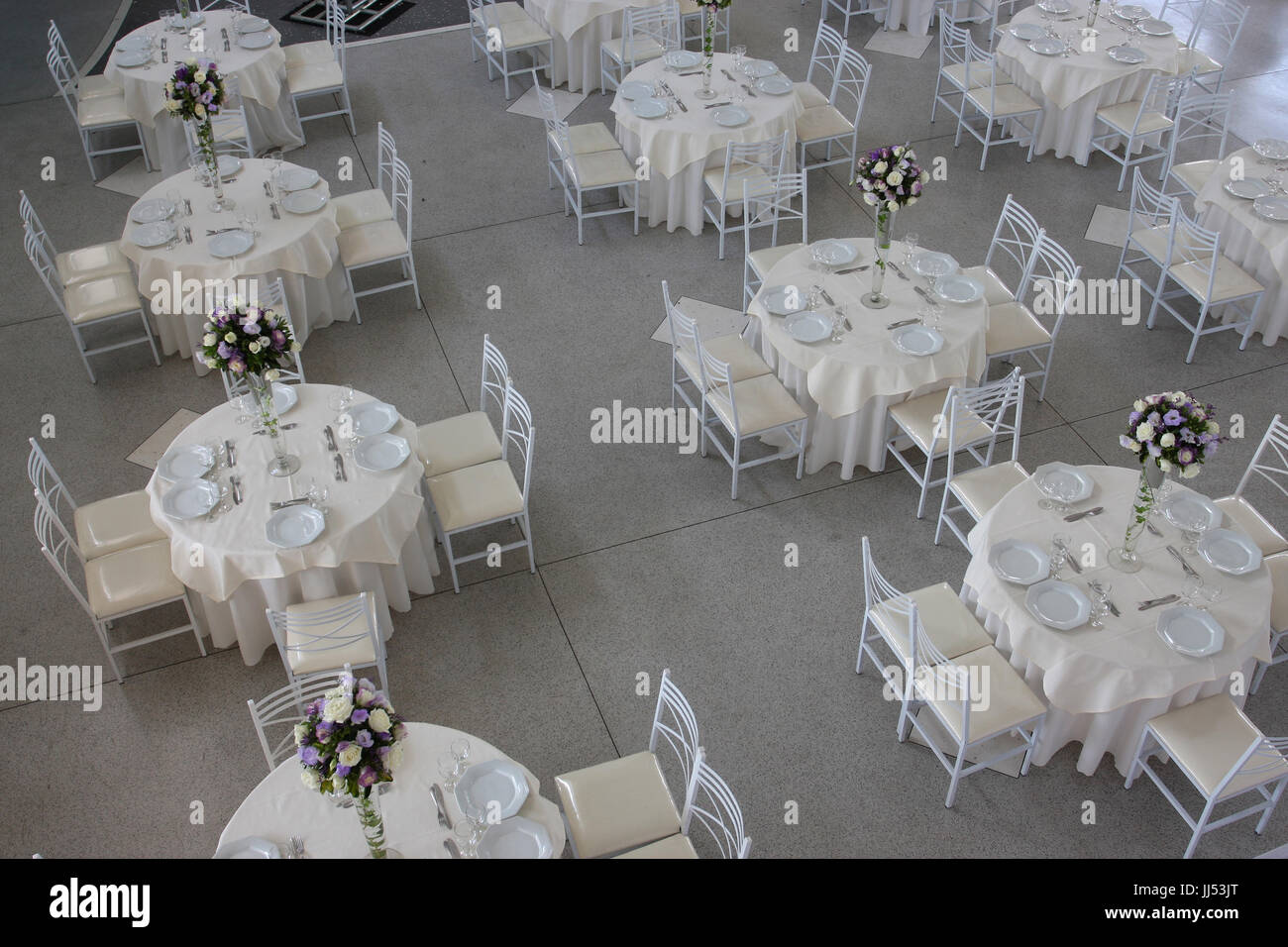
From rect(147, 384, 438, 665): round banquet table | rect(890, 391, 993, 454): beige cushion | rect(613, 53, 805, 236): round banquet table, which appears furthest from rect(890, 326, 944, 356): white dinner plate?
rect(147, 384, 438, 665): round banquet table

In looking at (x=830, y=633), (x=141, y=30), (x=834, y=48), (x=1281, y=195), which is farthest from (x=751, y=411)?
(x=141, y=30)

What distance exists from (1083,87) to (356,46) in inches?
274

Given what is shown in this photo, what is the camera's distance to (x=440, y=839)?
4.38 metres

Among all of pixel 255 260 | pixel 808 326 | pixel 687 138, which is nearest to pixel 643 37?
pixel 687 138

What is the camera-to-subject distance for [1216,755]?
195 inches

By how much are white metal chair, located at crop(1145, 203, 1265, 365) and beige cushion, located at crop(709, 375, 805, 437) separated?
293 centimetres

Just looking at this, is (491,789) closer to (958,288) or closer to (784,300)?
(784,300)

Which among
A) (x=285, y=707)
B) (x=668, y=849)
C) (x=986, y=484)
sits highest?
(x=986, y=484)

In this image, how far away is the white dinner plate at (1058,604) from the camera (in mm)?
5113

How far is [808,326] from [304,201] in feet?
11.9

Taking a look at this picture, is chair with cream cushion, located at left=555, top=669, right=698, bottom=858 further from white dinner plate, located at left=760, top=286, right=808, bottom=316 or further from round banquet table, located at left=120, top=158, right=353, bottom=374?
round banquet table, located at left=120, top=158, right=353, bottom=374

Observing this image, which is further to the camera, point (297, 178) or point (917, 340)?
point (297, 178)
